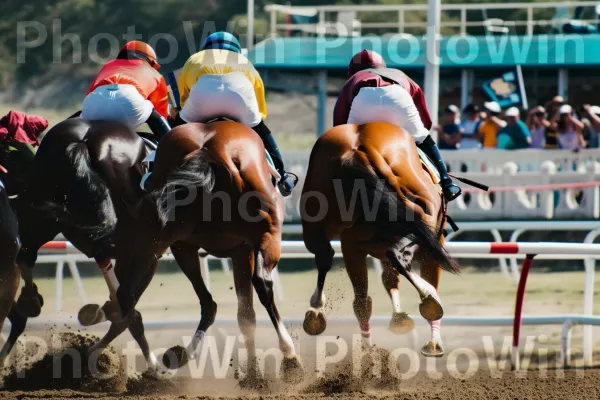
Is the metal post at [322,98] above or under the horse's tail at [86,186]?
under

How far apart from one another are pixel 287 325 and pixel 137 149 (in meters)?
1.68

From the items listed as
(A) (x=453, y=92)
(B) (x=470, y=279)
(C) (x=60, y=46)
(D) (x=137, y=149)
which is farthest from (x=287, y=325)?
(C) (x=60, y=46)

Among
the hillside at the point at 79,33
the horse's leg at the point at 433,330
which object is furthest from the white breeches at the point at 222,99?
the hillside at the point at 79,33

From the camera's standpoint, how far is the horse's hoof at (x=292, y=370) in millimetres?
5938

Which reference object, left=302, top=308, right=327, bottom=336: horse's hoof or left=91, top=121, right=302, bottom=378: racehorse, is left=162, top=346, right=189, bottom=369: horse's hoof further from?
left=302, top=308, right=327, bottom=336: horse's hoof

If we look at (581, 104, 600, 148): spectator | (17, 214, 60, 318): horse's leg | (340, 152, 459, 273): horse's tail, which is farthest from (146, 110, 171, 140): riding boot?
(581, 104, 600, 148): spectator

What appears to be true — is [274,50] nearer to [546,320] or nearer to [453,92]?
[453,92]

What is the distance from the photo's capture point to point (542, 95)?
62.4 ft

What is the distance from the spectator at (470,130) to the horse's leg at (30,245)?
8416 millimetres

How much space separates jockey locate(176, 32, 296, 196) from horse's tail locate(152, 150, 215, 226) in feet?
1.63

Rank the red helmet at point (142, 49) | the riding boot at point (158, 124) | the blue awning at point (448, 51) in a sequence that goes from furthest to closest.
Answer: the blue awning at point (448, 51) → the red helmet at point (142, 49) → the riding boot at point (158, 124)

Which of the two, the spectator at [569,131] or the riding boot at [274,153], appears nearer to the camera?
the riding boot at [274,153]

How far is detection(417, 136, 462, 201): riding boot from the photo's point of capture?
670 centimetres

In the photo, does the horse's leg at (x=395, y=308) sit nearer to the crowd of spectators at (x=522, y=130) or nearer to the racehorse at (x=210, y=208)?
the racehorse at (x=210, y=208)
